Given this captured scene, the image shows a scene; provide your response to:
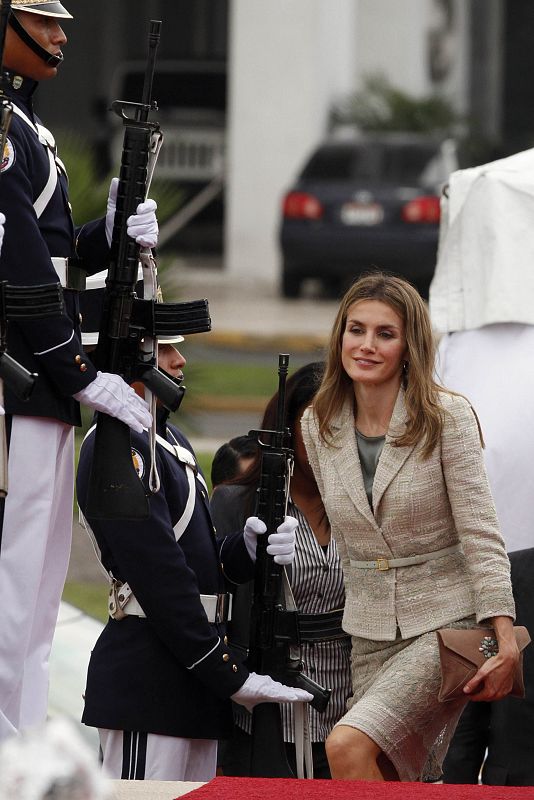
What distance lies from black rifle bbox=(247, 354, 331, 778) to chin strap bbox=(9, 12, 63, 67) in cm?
89

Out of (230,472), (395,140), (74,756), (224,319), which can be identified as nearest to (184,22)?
(395,140)

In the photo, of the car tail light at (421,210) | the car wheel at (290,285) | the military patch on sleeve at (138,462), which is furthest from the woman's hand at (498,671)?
the car wheel at (290,285)

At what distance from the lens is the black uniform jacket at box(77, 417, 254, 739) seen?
13.0 ft

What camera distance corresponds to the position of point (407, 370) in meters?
4.18

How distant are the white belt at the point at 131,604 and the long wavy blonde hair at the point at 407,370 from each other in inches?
18.7

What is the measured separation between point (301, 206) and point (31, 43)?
1323cm

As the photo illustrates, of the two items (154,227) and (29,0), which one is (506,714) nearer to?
(154,227)

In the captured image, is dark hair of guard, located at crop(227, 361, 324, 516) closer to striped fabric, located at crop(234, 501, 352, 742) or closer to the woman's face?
striped fabric, located at crop(234, 501, 352, 742)

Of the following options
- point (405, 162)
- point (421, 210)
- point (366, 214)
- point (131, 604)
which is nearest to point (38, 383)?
point (131, 604)

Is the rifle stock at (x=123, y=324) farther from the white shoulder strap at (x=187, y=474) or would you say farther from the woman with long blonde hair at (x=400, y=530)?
the woman with long blonde hair at (x=400, y=530)

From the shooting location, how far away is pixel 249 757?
4.23 m

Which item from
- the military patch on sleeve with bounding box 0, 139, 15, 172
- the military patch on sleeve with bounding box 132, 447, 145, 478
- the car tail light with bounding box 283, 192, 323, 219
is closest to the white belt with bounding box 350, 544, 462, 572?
the military patch on sleeve with bounding box 132, 447, 145, 478

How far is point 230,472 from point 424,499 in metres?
1.00

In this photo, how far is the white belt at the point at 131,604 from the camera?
4043mm
